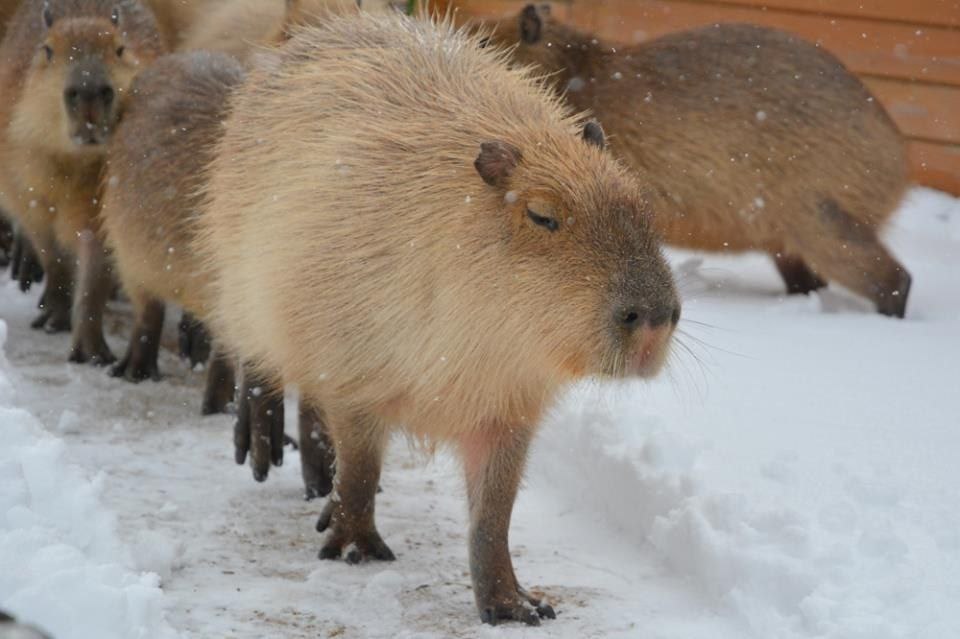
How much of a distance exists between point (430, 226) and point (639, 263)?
0.60 metres

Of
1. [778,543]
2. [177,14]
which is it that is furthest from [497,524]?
[177,14]

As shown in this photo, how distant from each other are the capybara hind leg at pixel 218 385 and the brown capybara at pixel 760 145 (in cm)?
216

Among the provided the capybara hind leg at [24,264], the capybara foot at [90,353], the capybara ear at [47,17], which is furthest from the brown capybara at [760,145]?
the capybara hind leg at [24,264]

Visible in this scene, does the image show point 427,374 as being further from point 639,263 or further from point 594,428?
A: point 594,428

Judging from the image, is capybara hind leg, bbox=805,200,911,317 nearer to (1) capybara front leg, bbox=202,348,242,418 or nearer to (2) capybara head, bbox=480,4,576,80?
→ (2) capybara head, bbox=480,4,576,80

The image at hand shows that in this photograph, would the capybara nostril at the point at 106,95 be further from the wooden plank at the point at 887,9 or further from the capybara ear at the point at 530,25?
the wooden plank at the point at 887,9

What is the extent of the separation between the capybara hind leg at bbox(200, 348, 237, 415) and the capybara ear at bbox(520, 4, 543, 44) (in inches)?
97.7

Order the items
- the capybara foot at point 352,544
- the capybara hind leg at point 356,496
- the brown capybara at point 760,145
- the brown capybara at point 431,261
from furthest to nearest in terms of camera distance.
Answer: the brown capybara at point 760,145
the capybara foot at point 352,544
the capybara hind leg at point 356,496
the brown capybara at point 431,261

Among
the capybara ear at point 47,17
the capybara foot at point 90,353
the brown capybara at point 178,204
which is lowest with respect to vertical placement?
the capybara foot at point 90,353

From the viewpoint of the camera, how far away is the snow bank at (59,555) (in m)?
3.00

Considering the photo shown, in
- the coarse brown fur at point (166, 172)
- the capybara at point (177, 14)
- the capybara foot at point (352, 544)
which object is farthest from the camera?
the capybara at point (177, 14)

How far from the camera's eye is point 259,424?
16.9 ft

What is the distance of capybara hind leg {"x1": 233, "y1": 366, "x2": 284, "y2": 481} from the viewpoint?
16.7ft

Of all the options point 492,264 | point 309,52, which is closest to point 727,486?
point 492,264
